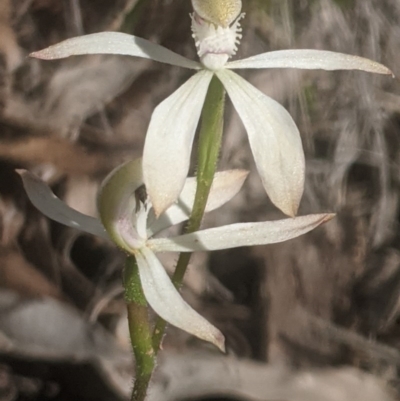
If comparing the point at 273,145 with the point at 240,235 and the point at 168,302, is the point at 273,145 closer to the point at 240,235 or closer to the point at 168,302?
the point at 240,235

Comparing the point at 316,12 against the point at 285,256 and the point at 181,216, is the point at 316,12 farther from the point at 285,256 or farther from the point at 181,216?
the point at 181,216

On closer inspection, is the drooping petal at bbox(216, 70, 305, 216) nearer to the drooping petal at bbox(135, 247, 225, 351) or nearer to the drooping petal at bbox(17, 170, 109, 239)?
the drooping petal at bbox(135, 247, 225, 351)

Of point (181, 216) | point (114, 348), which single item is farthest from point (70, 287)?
point (181, 216)

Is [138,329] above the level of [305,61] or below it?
below

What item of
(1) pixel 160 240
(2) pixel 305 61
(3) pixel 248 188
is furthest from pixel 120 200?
(3) pixel 248 188

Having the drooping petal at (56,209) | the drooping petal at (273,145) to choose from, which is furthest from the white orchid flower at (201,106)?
the drooping petal at (56,209)
